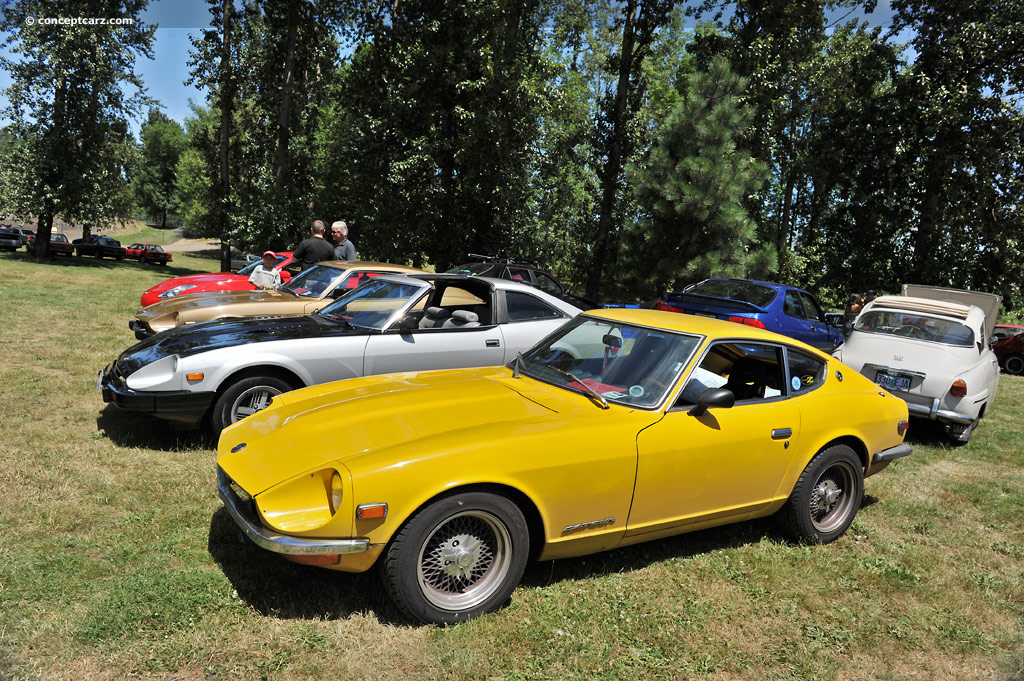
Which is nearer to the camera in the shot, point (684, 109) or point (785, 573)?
point (785, 573)

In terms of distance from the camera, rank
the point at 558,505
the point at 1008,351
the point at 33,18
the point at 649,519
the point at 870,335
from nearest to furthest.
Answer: the point at 558,505 < the point at 649,519 < the point at 870,335 < the point at 1008,351 < the point at 33,18

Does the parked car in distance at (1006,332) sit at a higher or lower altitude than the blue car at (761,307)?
lower

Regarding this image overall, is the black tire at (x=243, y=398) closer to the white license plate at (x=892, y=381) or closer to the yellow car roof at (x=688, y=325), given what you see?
the yellow car roof at (x=688, y=325)

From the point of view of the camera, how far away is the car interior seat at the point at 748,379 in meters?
4.52

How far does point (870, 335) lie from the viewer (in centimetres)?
836

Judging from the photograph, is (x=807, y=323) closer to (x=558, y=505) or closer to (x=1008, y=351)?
(x=558, y=505)

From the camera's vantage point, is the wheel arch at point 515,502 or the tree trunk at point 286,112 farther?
the tree trunk at point 286,112

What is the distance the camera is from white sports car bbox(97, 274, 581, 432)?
5.20 meters

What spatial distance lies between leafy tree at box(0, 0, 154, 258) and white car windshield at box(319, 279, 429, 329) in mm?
24108

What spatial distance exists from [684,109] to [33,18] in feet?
80.1

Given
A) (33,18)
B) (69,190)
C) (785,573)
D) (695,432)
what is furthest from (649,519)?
(33,18)

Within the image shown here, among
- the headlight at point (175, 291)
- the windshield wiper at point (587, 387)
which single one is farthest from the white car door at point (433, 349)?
the headlight at point (175, 291)

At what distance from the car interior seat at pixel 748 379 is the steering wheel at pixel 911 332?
4.89 m

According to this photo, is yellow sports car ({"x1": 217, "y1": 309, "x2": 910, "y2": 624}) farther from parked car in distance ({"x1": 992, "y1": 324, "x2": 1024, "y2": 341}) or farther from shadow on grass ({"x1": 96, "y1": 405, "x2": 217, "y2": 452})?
parked car in distance ({"x1": 992, "y1": 324, "x2": 1024, "y2": 341})
